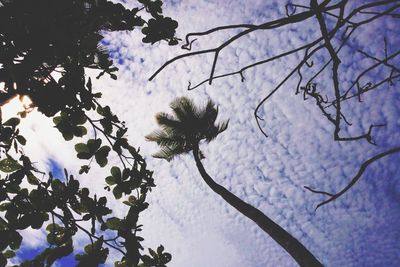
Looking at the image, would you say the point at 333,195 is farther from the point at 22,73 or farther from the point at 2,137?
the point at 2,137

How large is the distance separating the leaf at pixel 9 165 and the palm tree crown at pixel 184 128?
7.24m

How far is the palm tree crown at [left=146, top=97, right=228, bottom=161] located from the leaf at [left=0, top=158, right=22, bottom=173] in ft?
23.8

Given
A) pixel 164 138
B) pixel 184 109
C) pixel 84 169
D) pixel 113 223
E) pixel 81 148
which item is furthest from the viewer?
pixel 164 138

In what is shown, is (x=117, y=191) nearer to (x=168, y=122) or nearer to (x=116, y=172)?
(x=116, y=172)

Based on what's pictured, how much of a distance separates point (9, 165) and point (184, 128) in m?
7.50

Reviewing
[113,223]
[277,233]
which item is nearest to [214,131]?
[277,233]

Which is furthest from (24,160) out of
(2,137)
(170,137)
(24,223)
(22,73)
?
(170,137)

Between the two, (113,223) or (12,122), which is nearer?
(113,223)

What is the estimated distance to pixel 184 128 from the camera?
31.7 feet

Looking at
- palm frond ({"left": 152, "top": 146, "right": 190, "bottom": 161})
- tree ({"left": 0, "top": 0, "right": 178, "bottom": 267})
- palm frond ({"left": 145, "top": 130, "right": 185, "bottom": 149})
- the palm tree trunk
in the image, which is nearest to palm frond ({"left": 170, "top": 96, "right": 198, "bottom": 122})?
palm frond ({"left": 145, "top": 130, "right": 185, "bottom": 149})

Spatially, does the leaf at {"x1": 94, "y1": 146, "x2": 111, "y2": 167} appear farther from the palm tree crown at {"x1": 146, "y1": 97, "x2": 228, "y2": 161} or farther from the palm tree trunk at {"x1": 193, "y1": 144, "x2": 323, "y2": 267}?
the palm tree crown at {"x1": 146, "y1": 97, "x2": 228, "y2": 161}

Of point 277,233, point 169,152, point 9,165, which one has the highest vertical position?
point 169,152

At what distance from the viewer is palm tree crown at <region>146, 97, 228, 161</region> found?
9445mm

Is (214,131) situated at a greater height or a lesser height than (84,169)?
greater
